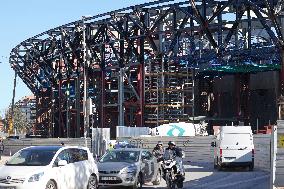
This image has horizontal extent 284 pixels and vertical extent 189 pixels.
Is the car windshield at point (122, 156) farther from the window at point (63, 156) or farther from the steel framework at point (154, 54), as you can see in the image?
the steel framework at point (154, 54)

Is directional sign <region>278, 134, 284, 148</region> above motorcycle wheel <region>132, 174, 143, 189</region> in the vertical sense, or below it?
above

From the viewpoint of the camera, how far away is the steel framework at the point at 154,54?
43.2 meters

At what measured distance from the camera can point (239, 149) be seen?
89.9 ft

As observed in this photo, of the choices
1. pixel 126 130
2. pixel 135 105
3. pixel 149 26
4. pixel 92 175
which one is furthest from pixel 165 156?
pixel 135 105

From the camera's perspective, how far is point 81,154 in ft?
52.8

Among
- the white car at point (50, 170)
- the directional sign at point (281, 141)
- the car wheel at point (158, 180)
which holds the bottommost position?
the car wheel at point (158, 180)

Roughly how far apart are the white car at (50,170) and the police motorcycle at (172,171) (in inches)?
102

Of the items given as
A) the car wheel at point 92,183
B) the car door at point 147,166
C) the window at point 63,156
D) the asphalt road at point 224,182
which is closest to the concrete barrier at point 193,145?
the asphalt road at point 224,182

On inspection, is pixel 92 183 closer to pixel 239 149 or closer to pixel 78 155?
pixel 78 155

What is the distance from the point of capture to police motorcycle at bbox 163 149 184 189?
58.5 feet

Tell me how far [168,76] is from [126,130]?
1049 centimetres

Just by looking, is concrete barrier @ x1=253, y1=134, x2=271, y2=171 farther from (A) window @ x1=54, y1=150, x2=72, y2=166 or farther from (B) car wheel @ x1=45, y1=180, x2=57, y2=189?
(B) car wheel @ x1=45, y1=180, x2=57, y2=189

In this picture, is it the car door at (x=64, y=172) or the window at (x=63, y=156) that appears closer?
the car door at (x=64, y=172)

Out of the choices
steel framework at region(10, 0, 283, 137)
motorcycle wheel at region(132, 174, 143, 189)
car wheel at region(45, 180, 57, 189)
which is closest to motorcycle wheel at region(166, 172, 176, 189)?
motorcycle wheel at region(132, 174, 143, 189)
